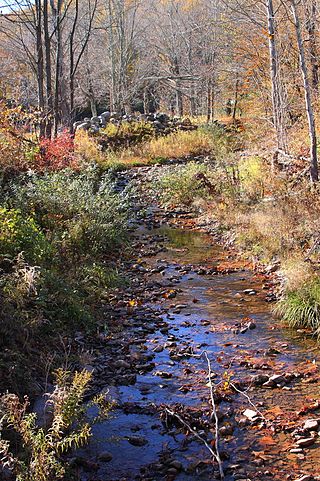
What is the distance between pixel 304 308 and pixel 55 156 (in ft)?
28.4

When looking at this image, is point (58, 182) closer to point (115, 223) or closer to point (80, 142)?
point (115, 223)

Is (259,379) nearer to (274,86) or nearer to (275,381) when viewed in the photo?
(275,381)

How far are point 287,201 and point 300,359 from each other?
15.2ft

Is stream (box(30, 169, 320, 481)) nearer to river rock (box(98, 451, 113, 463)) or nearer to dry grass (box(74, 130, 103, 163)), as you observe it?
river rock (box(98, 451, 113, 463))

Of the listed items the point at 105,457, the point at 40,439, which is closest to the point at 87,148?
the point at 105,457

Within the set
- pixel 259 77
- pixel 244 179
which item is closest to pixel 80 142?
pixel 259 77

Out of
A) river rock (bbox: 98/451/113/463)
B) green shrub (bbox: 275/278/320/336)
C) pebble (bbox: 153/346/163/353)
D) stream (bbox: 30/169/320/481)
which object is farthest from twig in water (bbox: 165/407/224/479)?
green shrub (bbox: 275/278/320/336)

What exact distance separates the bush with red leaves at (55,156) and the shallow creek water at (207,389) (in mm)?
5342

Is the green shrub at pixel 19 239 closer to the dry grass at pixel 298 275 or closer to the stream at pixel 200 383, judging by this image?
the stream at pixel 200 383

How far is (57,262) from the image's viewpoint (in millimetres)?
7180

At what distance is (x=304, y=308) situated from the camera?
6.19 meters

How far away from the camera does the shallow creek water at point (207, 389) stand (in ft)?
12.4

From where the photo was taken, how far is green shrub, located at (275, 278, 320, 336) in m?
6.07

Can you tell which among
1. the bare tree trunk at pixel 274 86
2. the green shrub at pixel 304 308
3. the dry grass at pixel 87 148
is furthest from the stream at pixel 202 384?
the dry grass at pixel 87 148
